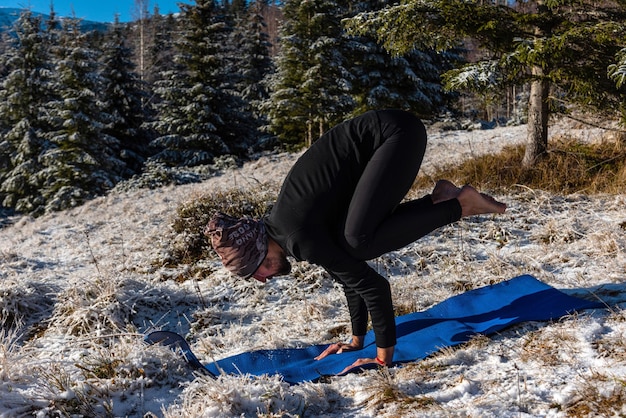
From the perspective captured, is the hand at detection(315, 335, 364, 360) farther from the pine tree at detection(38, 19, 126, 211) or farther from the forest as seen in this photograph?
the pine tree at detection(38, 19, 126, 211)

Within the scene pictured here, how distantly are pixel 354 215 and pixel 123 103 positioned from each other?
24.3 meters

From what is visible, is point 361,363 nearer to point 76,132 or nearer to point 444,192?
point 444,192

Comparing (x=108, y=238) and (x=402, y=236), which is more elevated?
(x=402, y=236)

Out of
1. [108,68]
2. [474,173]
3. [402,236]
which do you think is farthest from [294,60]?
[402,236]

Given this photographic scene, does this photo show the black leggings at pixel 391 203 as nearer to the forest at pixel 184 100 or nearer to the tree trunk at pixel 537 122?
the tree trunk at pixel 537 122

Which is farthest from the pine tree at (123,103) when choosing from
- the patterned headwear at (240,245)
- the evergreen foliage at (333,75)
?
the patterned headwear at (240,245)

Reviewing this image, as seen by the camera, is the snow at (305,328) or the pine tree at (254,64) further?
the pine tree at (254,64)

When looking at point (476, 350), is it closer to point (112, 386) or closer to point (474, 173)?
point (112, 386)

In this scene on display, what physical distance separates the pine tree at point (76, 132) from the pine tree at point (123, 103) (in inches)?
102

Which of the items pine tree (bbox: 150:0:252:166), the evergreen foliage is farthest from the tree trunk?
pine tree (bbox: 150:0:252:166)

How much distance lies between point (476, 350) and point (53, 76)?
24541 mm

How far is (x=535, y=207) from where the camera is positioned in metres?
5.50

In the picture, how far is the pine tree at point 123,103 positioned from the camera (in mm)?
23500

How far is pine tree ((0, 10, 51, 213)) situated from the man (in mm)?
22752
